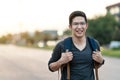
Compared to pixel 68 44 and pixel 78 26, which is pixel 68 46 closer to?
pixel 68 44

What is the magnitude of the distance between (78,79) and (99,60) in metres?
0.27

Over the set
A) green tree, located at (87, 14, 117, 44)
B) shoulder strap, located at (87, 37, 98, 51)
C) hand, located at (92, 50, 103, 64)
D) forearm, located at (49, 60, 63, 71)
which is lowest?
green tree, located at (87, 14, 117, 44)

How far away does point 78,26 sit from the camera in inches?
168

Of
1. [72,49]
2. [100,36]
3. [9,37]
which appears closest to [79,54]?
[72,49]

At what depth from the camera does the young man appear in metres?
4.21

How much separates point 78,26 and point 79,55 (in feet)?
0.87

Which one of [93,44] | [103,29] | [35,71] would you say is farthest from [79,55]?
[103,29]

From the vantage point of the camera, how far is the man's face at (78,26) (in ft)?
13.9

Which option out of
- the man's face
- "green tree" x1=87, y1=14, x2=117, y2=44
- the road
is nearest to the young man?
the man's face

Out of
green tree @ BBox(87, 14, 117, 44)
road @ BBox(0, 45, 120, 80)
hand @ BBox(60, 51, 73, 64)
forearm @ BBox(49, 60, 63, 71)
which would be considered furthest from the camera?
green tree @ BBox(87, 14, 117, 44)

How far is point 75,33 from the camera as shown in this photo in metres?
4.24

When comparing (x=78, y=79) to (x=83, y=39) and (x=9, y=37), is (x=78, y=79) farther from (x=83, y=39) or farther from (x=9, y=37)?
(x=9, y=37)

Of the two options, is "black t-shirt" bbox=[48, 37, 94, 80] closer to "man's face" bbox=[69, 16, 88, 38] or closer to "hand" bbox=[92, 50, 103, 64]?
"hand" bbox=[92, 50, 103, 64]

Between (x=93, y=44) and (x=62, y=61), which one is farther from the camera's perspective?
(x=93, y=44)
